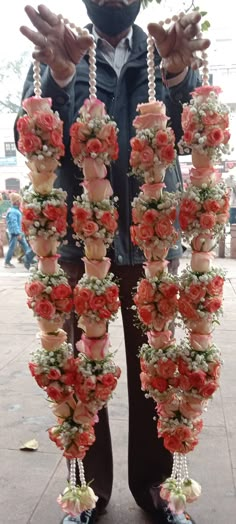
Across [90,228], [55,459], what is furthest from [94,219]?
[55,459]

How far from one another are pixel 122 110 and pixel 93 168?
0.29 meters

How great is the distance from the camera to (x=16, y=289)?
7230 mm

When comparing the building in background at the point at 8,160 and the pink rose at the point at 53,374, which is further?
the building in background at the point at 8,160

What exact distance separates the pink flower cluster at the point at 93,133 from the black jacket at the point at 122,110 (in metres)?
0.11

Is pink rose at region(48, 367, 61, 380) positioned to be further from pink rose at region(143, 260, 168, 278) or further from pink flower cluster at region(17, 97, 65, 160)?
pink flower cluster at region(17, 97, 65, 160)

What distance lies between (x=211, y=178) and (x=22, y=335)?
3.42 m

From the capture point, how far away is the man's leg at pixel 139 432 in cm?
187

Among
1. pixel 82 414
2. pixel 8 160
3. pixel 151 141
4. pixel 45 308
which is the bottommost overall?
pixel 82 414

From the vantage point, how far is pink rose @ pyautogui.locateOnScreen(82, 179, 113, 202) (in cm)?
162

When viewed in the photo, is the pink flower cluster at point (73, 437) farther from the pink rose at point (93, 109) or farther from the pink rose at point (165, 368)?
the pink rose at point (93, 109)

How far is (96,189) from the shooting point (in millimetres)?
1619

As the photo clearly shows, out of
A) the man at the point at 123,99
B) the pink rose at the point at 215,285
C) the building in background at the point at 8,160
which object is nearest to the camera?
the man at the point at 123,99


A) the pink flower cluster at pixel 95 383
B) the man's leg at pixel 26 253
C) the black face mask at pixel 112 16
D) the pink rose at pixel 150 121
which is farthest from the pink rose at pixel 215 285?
the man's leg at pixel 26 253

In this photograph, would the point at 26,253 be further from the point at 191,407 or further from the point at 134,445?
the point at 191,407
